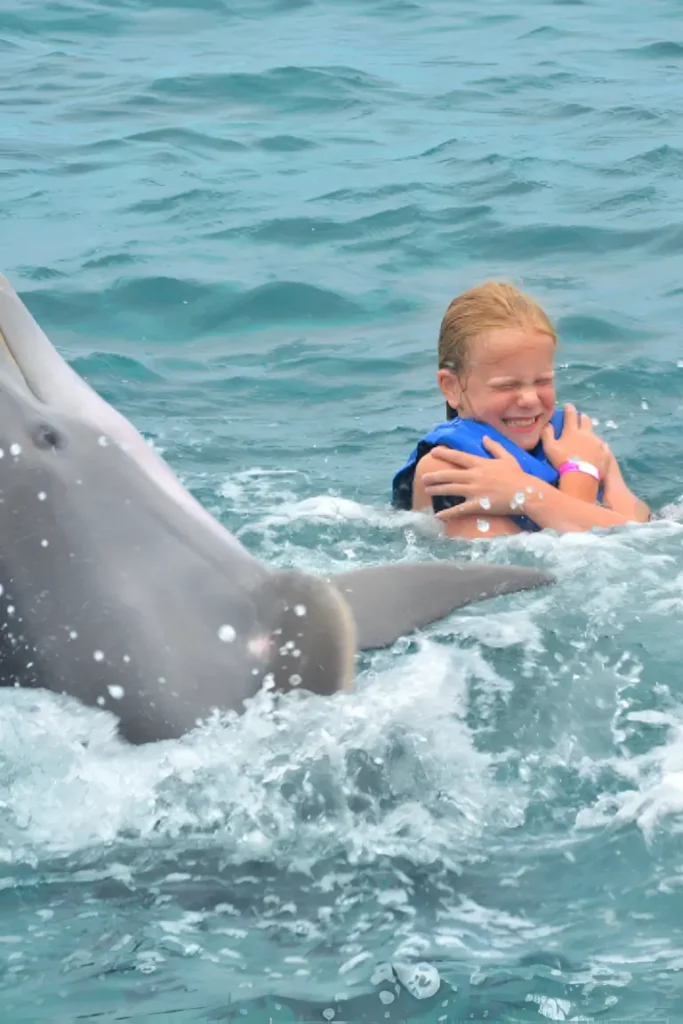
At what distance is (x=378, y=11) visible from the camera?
72.8 ft

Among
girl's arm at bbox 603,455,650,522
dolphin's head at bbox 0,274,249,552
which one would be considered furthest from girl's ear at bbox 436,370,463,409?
dolphin's head at bbox 0,274,249,552

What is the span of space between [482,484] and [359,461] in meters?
2.24

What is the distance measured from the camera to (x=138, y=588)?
220 inches

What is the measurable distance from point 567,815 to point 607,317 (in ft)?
23.9

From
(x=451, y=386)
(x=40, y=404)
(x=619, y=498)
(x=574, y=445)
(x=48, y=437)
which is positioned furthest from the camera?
(x=619, y=498)

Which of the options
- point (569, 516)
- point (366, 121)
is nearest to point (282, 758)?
point (569, 516)

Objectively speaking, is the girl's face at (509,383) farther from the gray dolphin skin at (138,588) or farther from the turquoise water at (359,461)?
the gray dolphin skin at (138,588)

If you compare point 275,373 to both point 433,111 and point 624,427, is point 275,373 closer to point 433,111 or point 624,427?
point 624,427

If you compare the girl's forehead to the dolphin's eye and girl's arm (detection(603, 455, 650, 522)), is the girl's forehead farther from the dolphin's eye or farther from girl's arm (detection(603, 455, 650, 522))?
the dolphin's eye

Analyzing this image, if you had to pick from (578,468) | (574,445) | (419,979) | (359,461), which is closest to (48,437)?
(419,979)

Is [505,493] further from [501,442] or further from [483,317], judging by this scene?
[483,317]

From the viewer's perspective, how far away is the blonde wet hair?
25.2 ft

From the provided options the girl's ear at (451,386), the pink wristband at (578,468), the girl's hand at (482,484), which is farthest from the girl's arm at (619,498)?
the girl's ear at (451,386)

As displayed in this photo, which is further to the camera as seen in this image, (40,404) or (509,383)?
(509,383)
